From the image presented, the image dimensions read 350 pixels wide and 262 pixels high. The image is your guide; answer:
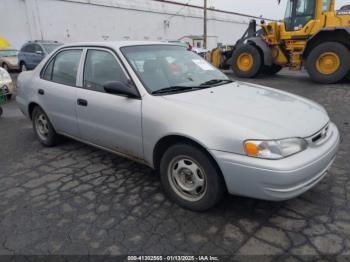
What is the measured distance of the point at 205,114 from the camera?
2.58m

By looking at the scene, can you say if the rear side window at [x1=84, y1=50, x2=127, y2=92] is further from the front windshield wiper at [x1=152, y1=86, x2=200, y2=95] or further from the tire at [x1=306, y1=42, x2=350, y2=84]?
the tire at [x1=306, y1=42, x2=350, y2=84]

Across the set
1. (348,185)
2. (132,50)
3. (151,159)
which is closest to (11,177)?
(151,159)

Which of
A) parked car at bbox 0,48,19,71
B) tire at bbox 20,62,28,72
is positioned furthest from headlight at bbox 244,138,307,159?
parked car at bbox 0,48,19,71

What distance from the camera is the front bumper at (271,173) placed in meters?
2.27

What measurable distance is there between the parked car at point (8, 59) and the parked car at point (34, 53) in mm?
1369

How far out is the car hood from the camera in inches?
96.3

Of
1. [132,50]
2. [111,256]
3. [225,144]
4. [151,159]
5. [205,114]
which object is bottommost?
[111,256]

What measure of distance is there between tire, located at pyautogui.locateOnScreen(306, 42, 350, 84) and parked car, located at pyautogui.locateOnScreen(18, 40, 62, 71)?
10606mm

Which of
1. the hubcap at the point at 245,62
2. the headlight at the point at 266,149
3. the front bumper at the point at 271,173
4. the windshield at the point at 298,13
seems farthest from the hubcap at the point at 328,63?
the headlight at the point at 266,149

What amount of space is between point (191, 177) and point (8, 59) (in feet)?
55.3

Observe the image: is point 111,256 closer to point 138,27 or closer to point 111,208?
point 111,208

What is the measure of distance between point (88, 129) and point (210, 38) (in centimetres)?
3309

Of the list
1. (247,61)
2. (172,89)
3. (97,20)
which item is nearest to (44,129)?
(172,89)

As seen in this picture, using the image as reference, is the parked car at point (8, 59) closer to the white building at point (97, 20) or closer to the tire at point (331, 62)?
the white building at point (97, 20)
